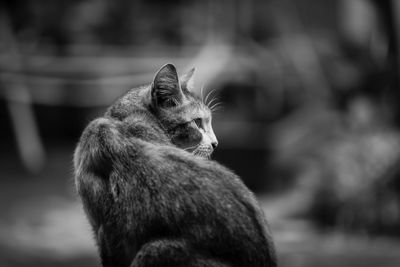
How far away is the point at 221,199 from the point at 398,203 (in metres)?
6.78

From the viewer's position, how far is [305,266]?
860 cm

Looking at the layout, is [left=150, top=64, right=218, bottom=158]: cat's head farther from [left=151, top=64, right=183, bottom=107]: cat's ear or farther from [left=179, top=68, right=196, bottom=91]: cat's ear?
[left=179, top=68, right=196, bottom=91]: cat's ear

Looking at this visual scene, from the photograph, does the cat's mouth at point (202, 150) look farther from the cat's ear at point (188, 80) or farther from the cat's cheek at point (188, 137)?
the cat's ear at point (188, 80)

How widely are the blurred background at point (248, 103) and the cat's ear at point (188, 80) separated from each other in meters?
4.98

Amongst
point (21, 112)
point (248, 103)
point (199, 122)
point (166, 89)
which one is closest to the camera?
point (166, 89)

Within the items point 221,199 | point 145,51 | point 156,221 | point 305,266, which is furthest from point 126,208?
point 145,51

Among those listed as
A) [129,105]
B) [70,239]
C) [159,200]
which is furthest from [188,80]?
[70,239]

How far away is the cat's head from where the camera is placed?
3.62 m

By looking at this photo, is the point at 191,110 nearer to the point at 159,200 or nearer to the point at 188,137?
the point at 188,137

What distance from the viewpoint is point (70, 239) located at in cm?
1005

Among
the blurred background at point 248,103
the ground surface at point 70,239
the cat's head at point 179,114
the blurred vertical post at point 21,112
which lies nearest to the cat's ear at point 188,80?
the cat's head at point 179,114

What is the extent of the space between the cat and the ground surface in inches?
183

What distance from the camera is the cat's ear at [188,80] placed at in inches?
155

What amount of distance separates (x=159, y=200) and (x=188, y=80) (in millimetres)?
986
